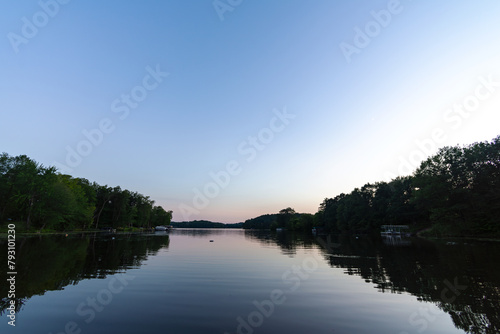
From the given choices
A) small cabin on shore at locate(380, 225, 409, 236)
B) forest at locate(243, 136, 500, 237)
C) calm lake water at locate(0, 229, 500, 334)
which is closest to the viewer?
calm lake water at locate(0, 229, 500, 334)

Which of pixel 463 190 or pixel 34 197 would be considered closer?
pixel 463 190

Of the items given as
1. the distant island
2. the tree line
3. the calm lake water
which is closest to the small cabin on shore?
the distant island

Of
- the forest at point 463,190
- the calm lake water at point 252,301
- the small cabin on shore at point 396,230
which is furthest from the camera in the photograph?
the small cabin on shore at point 396,230

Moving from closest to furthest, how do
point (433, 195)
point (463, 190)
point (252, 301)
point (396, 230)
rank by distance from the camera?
point (252, 301) → point (463, 190) → point (433, 195) → point (396, 230)

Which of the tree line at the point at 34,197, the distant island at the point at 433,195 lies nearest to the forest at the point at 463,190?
the distant island at the point at 433,195

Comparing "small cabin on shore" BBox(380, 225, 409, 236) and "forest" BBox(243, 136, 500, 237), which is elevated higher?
"forest" BBox(243, 136, 500, 237)

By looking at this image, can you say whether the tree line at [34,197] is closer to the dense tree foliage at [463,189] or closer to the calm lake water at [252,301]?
the calm lake water at [252,301]

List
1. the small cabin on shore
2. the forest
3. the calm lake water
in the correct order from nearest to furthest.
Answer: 1. the calm lake water
2. the forest
3. the small cabin on shore

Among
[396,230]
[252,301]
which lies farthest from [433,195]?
[252,301]

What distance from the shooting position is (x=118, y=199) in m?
132

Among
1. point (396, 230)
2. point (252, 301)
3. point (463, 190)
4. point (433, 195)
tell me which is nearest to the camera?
point (252, 301)

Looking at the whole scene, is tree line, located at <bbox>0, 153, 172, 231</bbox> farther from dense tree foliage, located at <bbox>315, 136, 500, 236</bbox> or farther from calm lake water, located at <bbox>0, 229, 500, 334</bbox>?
dense tree foliage, located at <bbox>315, 136, 500, 236</bbox>

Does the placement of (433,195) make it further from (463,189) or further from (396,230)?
(396,230)

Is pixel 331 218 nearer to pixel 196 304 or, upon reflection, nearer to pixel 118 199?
pixel 118 199
